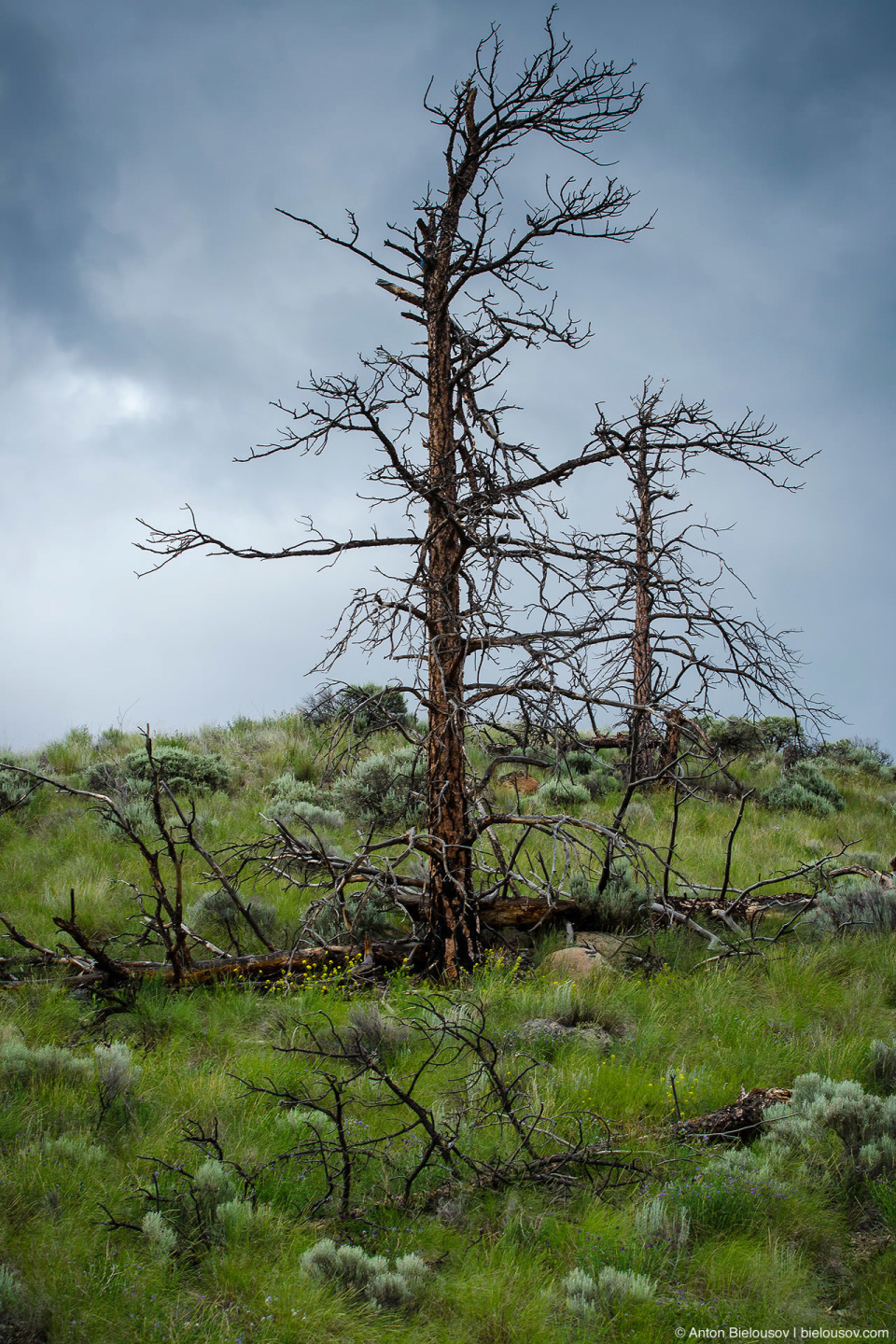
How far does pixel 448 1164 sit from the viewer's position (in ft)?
13.0

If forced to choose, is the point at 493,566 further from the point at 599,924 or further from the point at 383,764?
the point at 383,764

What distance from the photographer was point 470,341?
7.19 metres

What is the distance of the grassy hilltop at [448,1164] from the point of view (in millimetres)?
3285

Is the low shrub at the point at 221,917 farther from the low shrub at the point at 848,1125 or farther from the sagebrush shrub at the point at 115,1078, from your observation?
the low shrub at the point at 848,1125

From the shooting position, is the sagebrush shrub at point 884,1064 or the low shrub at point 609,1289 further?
A: the sagebrush shrub at point 884,1064

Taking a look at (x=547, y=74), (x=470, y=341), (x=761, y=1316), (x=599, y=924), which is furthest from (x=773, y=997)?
(x=547, y=74)

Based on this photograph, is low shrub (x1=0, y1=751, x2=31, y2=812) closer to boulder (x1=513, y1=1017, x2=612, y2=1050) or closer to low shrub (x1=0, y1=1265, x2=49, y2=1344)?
boulder (x1=513, y1=1017, x2=612, y2=1050)

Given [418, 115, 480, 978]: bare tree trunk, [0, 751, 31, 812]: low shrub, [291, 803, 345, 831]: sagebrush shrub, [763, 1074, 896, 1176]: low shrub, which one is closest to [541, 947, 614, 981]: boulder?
[418, 115, 480, 978]: bare tree trunk

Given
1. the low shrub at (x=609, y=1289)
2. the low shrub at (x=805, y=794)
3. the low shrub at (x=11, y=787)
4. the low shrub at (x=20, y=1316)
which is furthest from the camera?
the low shrub at (x=805, y=794)

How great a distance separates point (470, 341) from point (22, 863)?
726 cm

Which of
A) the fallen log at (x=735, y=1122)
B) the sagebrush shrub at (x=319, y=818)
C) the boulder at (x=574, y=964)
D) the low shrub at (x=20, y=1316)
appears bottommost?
the low shrub at (x=20, y=1316)

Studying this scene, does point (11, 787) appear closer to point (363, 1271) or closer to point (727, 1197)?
point (363, 1271)

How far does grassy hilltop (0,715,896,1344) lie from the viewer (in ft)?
10.8

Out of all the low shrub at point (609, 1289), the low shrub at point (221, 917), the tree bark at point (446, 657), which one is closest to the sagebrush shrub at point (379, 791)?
the low shrub at point (221, 917)
